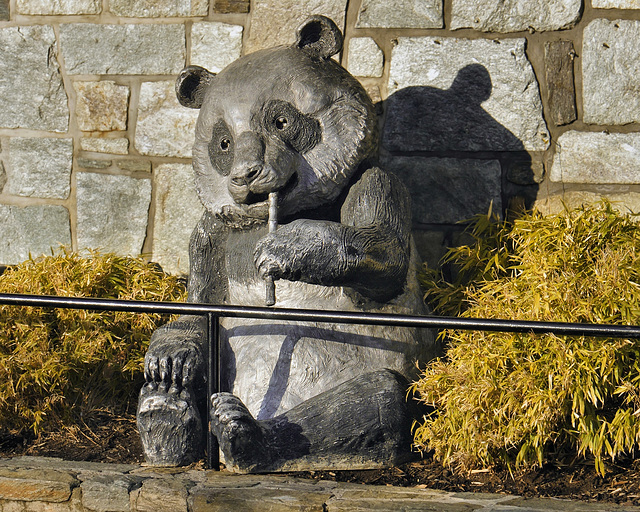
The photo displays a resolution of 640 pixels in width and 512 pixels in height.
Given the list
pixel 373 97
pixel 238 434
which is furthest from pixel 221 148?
pixel 373 97

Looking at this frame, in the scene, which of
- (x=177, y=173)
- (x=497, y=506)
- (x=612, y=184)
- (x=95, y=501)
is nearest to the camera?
(x=497, y=506)

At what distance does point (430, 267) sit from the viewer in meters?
3.96

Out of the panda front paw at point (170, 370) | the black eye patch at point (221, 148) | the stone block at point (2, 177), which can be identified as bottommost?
the panda front paw at point (170, 370)

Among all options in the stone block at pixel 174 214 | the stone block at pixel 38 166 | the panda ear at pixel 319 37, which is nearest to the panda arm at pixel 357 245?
the panda ear at pixel 319 37

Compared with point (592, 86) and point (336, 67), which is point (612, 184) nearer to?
point (592, 86)

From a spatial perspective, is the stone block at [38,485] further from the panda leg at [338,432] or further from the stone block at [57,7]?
the stone block at [57,7]

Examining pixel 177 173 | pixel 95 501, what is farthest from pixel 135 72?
pixel 95 501

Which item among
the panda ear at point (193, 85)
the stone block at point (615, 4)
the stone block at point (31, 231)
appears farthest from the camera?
the stone block at point (31, 231)

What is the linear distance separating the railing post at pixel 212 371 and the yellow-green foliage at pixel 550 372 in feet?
2.29

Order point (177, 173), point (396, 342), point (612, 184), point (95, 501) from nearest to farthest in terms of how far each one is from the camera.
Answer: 1. point (95, 501)
2. point (396, 342)
3. point (612, 184)
4. point (177, 173)

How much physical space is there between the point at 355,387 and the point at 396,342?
285 millimetres

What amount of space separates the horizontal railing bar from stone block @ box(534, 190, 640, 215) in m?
1.59

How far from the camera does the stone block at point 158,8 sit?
414cm

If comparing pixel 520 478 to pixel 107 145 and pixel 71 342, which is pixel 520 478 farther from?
pixel 107 145
